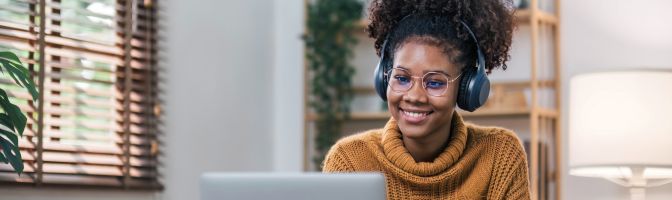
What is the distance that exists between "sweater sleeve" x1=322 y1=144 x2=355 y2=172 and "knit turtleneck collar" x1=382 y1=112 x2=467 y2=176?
0.08 meters

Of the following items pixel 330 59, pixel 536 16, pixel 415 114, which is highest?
pixel 536 16

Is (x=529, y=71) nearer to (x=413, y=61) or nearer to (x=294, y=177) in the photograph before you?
(x=413, y=61)

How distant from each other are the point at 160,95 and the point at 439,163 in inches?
104

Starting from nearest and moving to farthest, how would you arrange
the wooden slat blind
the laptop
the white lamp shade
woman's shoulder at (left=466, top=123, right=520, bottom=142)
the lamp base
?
the laptop < woman's shoulder at (left=466, top=123, right=520, bottom=142) < the wooden slat blind < the white lamp shade < the lamp base

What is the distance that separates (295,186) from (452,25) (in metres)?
0.54

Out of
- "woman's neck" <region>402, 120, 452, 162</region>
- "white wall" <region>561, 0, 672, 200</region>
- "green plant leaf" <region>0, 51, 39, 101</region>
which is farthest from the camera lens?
"white wall" <region>561, 0, 672, 200</region>

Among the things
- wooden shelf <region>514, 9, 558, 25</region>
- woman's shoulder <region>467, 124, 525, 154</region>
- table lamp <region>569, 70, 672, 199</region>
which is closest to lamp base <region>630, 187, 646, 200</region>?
table lamp <region>569, 70, 672, 199</region>

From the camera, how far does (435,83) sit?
6.07 feet

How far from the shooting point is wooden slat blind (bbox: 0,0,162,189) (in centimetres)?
370

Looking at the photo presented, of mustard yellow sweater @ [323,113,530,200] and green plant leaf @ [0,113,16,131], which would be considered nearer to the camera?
mustard yellow sweater @ [323,113,530,200]

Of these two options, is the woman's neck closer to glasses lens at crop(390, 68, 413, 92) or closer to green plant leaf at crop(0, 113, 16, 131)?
glasses lens at crop(390, 68, 413, 92)

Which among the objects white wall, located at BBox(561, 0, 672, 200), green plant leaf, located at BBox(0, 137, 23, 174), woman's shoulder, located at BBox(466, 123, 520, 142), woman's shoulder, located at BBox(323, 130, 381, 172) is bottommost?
green plant leaf, located at BBox(0, 137, 23, 174)

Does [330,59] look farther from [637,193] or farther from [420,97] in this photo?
[420,97]

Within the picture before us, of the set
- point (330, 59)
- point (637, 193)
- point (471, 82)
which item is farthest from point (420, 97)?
point (330, 59)
